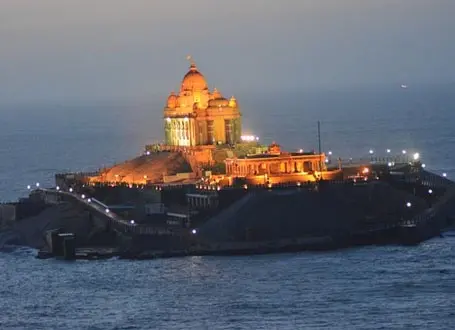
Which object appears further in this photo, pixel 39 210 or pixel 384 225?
pixel 39 210

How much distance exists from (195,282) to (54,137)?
381ft

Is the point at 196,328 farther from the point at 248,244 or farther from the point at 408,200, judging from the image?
the point at 408,200

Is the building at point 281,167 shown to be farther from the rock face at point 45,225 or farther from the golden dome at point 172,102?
the golden dome at point 172,102

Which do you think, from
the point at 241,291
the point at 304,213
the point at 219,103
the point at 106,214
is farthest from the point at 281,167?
the point at 241,291

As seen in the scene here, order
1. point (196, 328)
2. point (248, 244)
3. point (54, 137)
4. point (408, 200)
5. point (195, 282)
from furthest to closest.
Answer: point (54, 137) < point (408, 200) < point (248, 244) < point (195, 282) < point (196, 328)

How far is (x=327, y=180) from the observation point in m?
83.9

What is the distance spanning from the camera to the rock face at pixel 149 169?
91.4 meters

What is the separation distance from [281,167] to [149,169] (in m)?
8.11

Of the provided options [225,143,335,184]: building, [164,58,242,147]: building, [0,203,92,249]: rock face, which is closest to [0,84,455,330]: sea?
[0,203,92,249]: rock face

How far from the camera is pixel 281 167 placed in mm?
86938

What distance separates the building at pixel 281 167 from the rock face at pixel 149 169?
4.54 metres

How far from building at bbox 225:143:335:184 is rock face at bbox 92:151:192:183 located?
179 inches

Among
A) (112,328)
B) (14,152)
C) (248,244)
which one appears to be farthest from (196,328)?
(14,152)

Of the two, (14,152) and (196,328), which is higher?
(14,152)
